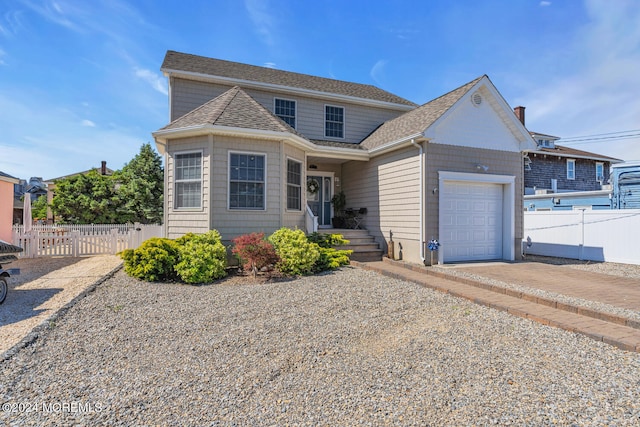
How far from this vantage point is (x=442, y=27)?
11.6 meters

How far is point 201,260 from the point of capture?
7.04 meters

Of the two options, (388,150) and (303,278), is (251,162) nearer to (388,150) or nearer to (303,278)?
(303,278)

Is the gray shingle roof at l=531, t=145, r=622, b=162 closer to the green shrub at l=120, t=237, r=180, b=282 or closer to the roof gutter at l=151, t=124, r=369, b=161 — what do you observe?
the roof gutter at l=151, t=124, r=369, b=161

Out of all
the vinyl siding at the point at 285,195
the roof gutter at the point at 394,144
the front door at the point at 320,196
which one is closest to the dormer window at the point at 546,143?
the roof gutter at the point at 394,144

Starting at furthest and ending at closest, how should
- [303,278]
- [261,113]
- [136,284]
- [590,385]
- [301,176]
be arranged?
[301,176] → [261,113] → [303,278] → [136,284] → [590,385]

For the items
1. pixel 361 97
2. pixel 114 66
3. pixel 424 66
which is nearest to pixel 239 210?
pixel 114 66

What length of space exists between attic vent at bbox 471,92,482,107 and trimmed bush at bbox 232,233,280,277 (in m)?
7.35

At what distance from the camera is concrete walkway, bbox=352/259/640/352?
430cm

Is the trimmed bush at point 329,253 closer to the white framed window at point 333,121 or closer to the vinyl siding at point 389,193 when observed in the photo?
the vinyl siding at point 389,193

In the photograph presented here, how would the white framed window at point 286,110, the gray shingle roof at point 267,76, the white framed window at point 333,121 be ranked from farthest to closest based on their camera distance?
the white framed window at point 333,121, the white framed window at point 286,110, the gray shingle roof at point 267,76

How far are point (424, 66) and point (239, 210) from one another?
10.9 metres

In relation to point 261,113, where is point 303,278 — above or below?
below

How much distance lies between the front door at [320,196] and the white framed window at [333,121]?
1.82 metres

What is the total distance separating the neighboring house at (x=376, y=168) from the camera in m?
8.84
